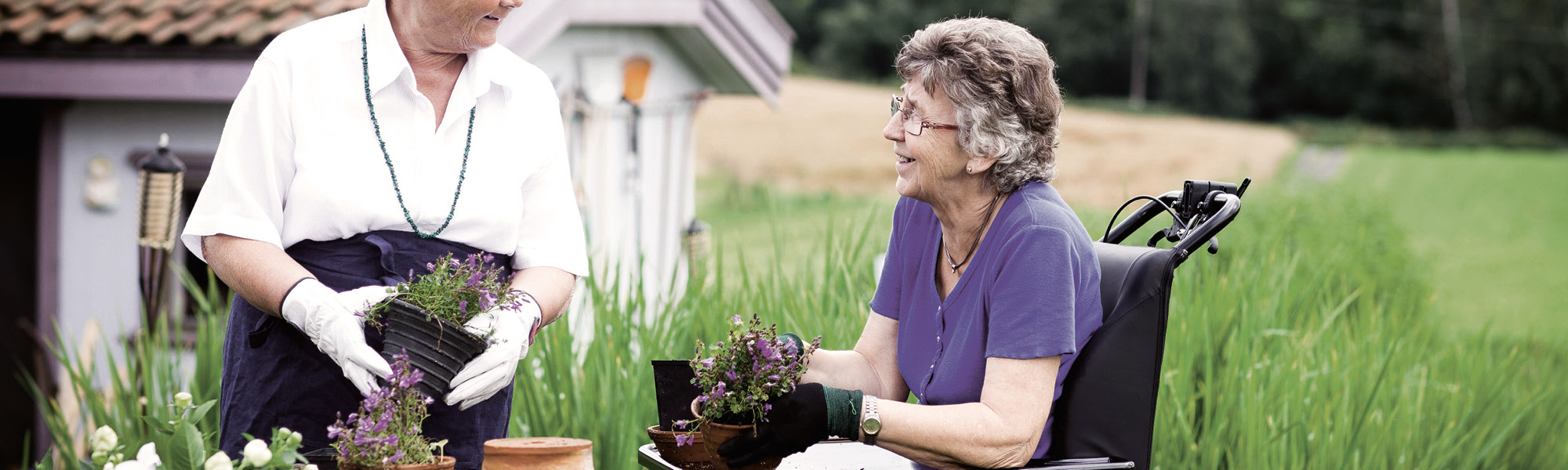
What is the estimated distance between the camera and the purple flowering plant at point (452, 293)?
187cm

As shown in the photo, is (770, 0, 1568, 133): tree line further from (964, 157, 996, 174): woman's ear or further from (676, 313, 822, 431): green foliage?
(676, 313, 822, 431): green foliage

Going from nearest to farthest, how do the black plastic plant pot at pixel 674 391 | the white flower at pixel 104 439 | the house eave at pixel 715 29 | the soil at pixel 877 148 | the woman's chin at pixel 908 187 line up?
A: the white flower at pixel 104 439
the black plastic plant pot at pixel 674 391
the woman's chin at pixel 908 187
the house eave at pixel 715 29
the soil at pixel 877 148

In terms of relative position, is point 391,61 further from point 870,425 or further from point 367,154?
point 870,425

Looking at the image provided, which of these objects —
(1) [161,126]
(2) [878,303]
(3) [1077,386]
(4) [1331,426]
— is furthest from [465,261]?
(1) [161,126]

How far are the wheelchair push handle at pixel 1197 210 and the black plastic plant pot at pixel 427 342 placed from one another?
1.13m

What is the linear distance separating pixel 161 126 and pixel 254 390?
4.71 metres

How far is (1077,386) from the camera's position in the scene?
Result: 2.16m

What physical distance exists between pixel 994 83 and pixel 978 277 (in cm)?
33

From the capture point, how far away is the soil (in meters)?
31.8

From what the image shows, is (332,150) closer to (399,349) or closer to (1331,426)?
(399,349)

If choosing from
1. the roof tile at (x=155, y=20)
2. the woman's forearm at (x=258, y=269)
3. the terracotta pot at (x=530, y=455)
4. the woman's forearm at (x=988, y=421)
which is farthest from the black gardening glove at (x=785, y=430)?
the roof tile at (x=155, y=20)

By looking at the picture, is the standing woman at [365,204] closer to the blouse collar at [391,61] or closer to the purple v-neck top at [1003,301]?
the blouse collar at [391,61]

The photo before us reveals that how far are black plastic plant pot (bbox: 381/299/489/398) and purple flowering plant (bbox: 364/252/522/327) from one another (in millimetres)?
20

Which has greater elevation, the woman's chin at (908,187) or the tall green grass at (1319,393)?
the woman's chin at (908,187)
